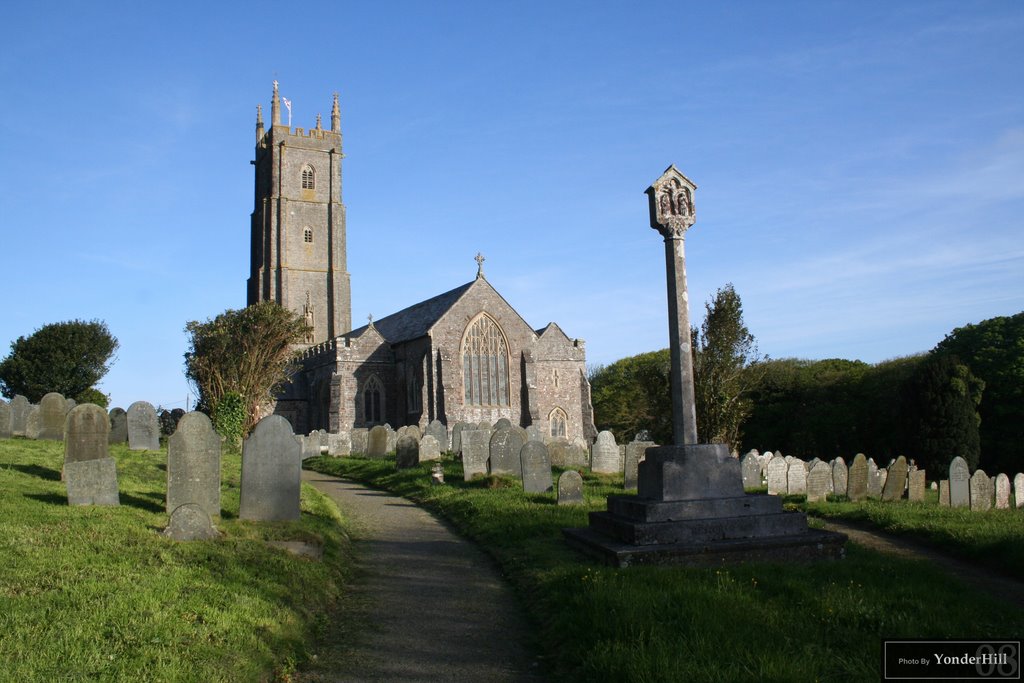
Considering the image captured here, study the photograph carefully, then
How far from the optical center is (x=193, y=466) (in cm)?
981

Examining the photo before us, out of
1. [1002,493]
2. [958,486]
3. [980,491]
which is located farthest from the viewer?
[1002,493]

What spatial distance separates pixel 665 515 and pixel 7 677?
602 cm

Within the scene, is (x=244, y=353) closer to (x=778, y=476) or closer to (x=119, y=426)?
(x=119, y=426)

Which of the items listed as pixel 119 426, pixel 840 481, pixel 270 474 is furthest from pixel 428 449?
pixel 270 474

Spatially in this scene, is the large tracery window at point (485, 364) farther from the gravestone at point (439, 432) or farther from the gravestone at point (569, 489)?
the gravestone at point (569, 489)

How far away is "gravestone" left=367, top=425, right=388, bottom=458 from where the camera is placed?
23953 millimetres

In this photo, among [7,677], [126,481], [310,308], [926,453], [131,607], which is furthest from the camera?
[310,308]

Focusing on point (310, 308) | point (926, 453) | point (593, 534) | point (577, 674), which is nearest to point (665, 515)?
point (593, 534)

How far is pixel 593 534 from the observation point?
922cm

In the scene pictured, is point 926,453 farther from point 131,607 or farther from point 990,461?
point 131,607

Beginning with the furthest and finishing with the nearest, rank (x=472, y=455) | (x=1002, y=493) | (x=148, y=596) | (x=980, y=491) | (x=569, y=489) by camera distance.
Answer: (x=472, y=455) < (x=1002, y=493) < (x=980, y=491) < (x=569, y=489) < (x=148, y=596)

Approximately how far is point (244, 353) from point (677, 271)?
23.9 meters

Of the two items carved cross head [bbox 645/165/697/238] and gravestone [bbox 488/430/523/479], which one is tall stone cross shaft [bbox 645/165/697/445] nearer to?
carved cross head [bbox 645/165/697/238]

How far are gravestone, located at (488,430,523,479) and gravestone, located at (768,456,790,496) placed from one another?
5.19 metres
